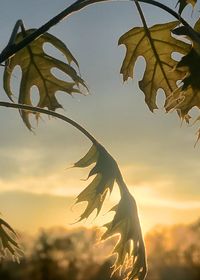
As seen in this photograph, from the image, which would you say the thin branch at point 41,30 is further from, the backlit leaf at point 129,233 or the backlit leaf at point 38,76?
the backlit leaf at point 129,233

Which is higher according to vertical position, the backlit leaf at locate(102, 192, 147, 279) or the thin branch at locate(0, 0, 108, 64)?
the thin branch at locate(0, 0, 108, 64)

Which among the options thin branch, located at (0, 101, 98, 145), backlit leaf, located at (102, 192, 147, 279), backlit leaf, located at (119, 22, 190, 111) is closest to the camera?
thin branch, located at (0, 101, 98, 145)

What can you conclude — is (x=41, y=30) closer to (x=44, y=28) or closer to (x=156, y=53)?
(x=44, y=28)

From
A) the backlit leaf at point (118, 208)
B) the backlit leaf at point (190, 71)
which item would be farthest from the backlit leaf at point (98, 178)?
the backlit leaf at point (190, 71)

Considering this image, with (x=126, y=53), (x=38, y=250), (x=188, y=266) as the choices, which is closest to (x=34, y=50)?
(x=126, y=53)

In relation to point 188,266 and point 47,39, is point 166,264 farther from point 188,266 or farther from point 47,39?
point 47,39

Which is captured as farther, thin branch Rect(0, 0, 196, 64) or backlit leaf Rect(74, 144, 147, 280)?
backlit leaf Rect(74, 144, 147, 280)

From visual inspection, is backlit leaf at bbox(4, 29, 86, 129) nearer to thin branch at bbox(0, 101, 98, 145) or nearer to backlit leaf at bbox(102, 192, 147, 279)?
thin branch at bbox(0, 101, 98, 145)

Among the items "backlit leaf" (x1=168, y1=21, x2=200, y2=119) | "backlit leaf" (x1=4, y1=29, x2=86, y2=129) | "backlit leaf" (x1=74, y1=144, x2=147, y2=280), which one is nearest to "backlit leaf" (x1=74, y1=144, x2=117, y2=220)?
"backlit leaf" (x1=74, y1=144, x2=147, y2=280)

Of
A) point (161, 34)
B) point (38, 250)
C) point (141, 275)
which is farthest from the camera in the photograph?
point (38, 250)
